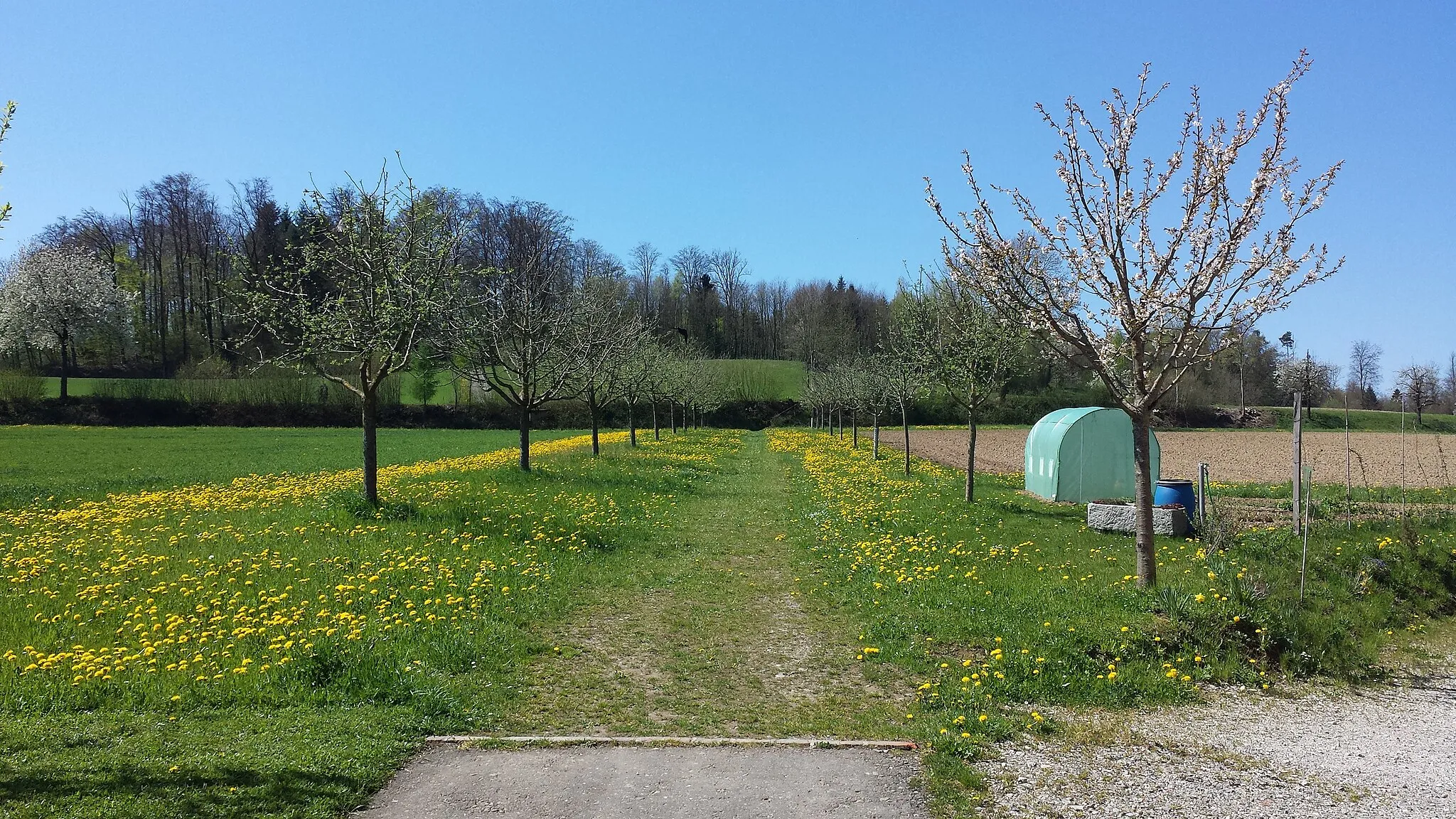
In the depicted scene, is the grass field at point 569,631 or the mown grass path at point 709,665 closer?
the grass field at point 569,631

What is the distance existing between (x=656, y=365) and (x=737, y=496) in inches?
775

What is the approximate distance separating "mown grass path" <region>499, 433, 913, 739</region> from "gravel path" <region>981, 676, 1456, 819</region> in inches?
47.1

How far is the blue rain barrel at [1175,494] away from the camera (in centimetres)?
1349

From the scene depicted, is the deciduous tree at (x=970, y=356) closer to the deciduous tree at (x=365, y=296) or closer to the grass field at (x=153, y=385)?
the deciduous tree at (x=365, y=296)

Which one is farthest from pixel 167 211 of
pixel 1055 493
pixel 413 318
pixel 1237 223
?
pixel 1237 223

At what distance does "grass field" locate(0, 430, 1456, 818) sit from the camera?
5195mm

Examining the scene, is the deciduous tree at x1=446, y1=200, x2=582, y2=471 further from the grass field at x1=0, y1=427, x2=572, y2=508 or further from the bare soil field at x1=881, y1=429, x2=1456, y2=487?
the bare soil field at x1=881, y1=429, x2=1456, y2=487

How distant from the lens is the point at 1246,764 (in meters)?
5.34

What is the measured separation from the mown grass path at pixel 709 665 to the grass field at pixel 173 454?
1383 centimetres

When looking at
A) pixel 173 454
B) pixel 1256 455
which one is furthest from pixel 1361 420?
pixel 173 454

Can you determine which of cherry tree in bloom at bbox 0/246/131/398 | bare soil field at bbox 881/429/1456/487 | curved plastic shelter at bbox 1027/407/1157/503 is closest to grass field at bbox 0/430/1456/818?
curved plastic shelter at bbox 1027/407/1157/503

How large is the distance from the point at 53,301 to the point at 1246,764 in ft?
231

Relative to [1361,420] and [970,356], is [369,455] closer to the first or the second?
[970,356]

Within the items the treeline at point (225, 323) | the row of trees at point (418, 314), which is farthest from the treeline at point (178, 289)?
the row of trees at point (418, 314)
